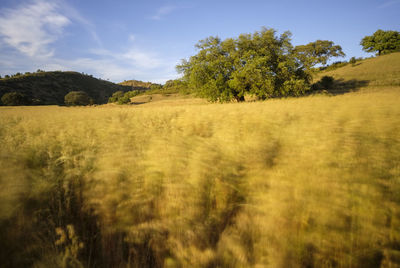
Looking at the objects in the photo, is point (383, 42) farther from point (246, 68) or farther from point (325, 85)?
point (246, 68)

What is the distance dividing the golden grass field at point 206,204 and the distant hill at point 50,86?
54541mm

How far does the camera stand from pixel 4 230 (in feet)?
4.93

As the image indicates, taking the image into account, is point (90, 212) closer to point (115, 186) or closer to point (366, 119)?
point (115, 186)

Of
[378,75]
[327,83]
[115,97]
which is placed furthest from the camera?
[115,97]

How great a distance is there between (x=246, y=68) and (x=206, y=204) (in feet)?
47.7

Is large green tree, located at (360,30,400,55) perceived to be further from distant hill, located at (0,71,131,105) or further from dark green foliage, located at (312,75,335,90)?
distant hill, located at (0,71,131,105)

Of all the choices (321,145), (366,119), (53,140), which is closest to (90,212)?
(53,140)

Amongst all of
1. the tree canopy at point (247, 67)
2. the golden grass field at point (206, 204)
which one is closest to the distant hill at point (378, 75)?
the tree canopy at point (247, 67)

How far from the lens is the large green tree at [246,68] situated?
15.1 meters

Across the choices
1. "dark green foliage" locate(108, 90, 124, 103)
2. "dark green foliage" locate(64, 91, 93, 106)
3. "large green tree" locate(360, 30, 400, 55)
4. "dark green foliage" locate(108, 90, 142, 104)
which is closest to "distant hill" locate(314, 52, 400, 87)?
"large green tree" locate(360, 30, 400, 55)

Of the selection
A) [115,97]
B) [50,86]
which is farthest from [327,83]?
[50,86]

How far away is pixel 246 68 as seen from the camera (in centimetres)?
1458

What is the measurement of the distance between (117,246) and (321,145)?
8.22ft

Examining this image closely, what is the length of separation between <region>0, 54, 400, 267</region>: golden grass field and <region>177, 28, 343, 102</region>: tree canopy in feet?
44.4
